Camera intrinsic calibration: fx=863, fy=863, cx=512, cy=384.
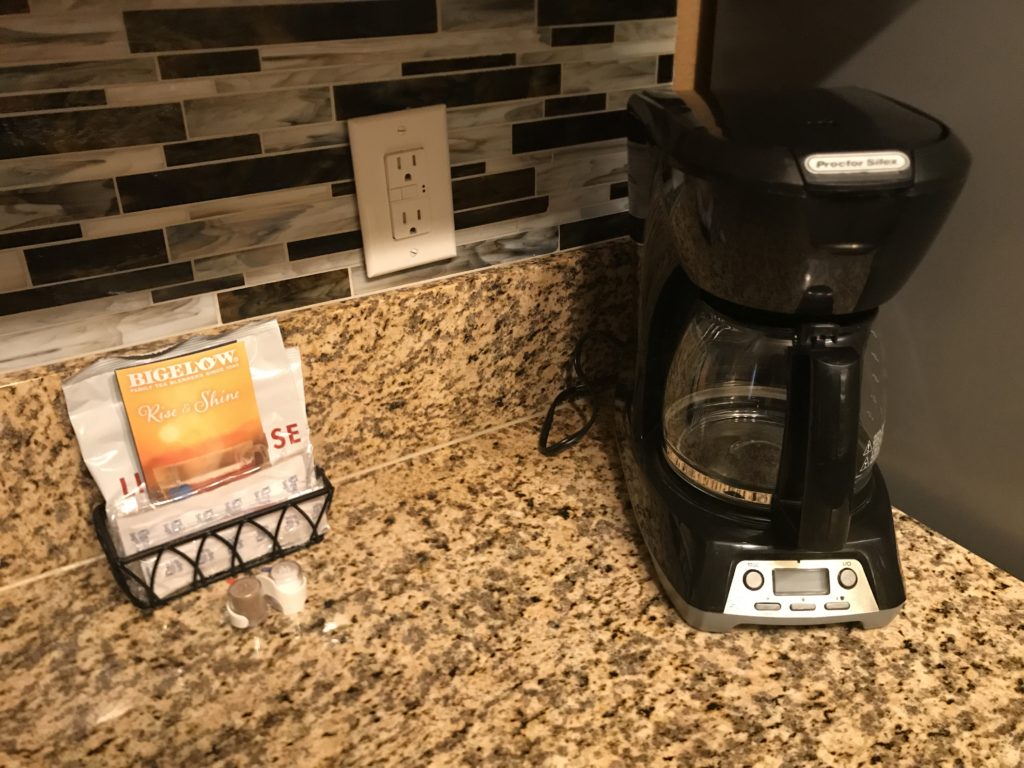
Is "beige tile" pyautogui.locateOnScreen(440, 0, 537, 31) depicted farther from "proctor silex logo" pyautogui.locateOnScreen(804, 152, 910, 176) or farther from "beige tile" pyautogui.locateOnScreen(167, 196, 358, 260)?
"proctor silex logo" pyautogui.locateOnScreen(804, 152, 910, 176)

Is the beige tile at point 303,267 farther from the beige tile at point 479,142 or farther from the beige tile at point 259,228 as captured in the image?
the beige tile at point 479,142

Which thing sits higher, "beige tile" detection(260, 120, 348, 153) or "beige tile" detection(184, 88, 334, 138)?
"beige tile" detection(184, 88, 334, 138)

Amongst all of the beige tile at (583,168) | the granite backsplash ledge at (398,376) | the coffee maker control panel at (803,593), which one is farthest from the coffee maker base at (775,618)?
the beige tile at (583,168)

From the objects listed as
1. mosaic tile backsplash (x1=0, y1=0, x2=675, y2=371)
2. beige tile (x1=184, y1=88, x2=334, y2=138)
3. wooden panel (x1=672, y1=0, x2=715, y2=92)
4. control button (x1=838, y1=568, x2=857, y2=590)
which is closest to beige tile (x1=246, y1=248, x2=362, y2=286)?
mosaic tile backsplash (x1=0, y1=0, x2=675, y2=371)

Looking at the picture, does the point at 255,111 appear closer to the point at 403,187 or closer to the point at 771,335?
the point at 403,187

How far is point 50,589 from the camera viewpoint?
0.72 metres

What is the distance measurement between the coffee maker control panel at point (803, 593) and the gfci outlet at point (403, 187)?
0.41 metres

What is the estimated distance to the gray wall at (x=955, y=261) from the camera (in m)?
0.67

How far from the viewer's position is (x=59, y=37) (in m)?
0.61

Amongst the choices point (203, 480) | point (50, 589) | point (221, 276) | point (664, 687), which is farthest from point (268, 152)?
point (664, 687)

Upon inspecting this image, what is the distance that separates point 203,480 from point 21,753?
Result: 0.76 ft

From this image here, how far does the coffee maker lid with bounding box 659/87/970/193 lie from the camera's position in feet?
1.69

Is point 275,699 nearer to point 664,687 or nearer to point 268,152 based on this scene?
point 664,687

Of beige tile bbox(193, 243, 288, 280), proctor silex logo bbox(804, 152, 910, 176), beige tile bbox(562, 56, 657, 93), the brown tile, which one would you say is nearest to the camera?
proctor silex logo bbox(804, 152, 910, 176)
